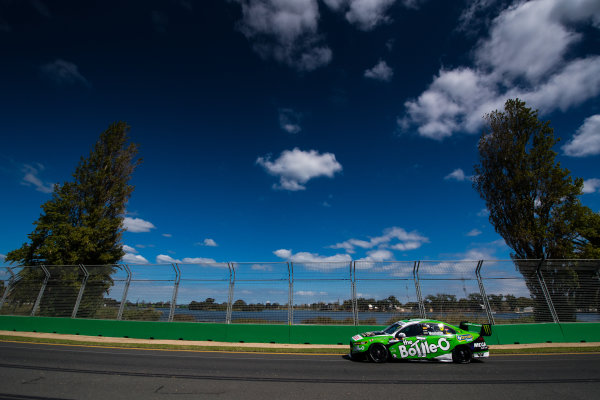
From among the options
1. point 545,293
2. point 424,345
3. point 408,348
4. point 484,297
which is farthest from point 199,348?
point 545,293

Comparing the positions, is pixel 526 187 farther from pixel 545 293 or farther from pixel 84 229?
pixel 84 229

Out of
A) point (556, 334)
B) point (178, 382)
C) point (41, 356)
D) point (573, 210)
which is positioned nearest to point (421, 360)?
point (178, 382)

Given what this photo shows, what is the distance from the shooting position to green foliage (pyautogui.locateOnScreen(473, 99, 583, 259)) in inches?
685

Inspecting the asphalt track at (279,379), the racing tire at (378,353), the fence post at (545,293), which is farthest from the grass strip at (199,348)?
the fence post at (545,293)

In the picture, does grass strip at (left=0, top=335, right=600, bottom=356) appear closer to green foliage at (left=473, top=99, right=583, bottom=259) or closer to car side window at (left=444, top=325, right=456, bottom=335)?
car side window at (left=444, top=325, right=456, bottom=335)

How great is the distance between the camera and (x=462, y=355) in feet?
26.6

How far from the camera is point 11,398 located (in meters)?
4.09

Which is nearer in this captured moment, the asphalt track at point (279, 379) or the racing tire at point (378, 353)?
the asphalt track at point (279, 379)

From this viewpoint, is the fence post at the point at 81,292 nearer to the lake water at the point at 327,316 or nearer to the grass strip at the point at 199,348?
the grass strip at the point at 199,348

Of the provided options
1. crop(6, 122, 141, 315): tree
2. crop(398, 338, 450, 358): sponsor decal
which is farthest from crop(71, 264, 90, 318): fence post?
crop(398, 338, 450, 358): sponsor decal

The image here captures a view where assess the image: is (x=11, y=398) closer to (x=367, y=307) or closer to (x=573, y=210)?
(x=367, y=307)

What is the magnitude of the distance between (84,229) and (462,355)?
2330 centimetres

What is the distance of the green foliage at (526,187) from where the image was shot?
17.4 m

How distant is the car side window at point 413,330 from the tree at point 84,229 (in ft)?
49.5
